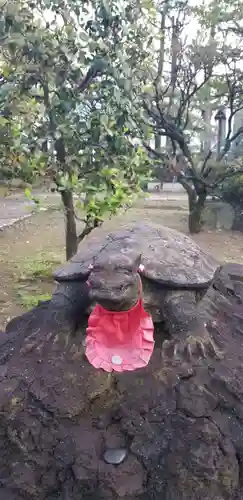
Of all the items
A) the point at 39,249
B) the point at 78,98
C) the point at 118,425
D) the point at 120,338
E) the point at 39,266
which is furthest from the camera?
the point at 39,249

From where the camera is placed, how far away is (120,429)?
4.81 feet

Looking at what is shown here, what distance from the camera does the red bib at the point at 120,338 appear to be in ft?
4.43

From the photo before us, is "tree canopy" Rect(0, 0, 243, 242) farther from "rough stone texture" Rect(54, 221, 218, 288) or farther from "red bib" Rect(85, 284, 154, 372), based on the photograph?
"red bib" Rect(85, 284, 154, 372)

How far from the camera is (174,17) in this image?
6.68 meters

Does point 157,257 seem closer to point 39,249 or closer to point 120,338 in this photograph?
point 120,338

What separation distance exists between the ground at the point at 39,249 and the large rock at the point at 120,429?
167 cm

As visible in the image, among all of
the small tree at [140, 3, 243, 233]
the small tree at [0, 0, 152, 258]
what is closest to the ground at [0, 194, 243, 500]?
the small tree at [0, 0, 152, 258]

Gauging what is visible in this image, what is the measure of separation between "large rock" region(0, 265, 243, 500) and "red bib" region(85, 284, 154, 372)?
205 millimetres

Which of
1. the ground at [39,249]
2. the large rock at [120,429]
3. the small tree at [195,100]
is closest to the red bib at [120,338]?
the large rock at [120,429]

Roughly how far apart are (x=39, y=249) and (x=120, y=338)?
4.30 meters

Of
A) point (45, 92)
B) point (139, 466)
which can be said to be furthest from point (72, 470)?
point (45, 92)

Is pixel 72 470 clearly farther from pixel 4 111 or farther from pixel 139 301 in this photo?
pixel 4 111

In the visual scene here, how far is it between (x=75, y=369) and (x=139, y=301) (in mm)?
348

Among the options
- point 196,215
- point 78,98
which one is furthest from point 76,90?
point 196,215
